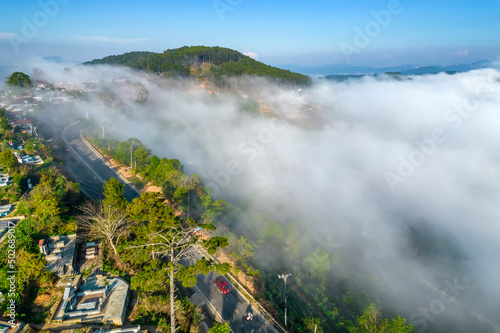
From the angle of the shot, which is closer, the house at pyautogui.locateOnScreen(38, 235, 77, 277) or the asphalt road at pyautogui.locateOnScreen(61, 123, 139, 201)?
the house at pyautogui.locateOnScreen(38, 235, 77, 277)

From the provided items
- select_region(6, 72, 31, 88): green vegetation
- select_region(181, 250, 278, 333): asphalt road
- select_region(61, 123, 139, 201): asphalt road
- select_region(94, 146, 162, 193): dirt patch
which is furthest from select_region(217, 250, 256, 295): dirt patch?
select_region(6, 72, 31, 88): green vegetation

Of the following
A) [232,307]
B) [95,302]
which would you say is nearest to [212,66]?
[232,307]

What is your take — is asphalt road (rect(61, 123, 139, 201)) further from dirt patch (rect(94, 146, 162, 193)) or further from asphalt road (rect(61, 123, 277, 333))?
dirt patch (rect(94, 146, 162, 193))

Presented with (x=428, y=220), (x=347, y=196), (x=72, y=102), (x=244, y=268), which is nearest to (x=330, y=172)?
(x=347, y=196)

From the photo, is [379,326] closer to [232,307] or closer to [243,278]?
[232,307]

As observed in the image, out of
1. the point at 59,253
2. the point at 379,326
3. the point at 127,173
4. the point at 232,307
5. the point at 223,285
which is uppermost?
the point at 59,253

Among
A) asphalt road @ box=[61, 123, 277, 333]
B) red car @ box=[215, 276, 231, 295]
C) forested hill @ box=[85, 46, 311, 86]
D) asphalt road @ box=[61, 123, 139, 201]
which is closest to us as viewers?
asphalt road @ box=[61, 123, 277, 333]

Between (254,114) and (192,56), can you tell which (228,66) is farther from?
(254,114)

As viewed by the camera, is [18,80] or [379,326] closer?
[379,326]

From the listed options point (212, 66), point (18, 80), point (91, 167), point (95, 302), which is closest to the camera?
point (95, 302)

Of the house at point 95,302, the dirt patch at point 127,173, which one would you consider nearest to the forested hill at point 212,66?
the dirt patch at point 127,173
